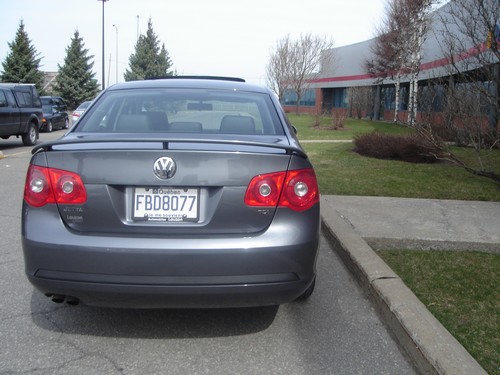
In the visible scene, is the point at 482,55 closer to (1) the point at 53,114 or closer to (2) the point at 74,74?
(1) the point at 53,114

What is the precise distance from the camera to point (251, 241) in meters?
2.79

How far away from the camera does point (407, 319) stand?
3.13 m

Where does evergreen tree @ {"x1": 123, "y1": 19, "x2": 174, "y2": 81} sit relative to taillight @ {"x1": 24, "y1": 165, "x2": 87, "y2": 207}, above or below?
above

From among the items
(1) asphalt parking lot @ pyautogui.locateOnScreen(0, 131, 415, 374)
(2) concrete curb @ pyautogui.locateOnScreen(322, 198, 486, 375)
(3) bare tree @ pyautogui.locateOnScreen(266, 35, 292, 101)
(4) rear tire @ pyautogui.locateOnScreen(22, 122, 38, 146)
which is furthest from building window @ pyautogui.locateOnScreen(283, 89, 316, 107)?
(1) asphalt parking lot @ pyautogui.locateOnScreen(0, 131, 415, 374)

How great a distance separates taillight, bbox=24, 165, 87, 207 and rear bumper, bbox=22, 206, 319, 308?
3.8 inches

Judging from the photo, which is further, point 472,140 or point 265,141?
point 472,140

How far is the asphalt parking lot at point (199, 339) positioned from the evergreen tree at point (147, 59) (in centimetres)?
6360

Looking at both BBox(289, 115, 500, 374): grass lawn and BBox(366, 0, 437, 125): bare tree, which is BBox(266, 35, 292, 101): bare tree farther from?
BBox(289, 115, 500, 374): grass lawn

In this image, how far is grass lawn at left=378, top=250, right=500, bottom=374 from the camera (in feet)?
9.92

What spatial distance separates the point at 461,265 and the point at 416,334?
67.2 inches

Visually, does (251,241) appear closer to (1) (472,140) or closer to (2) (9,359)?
(2) (9,359)

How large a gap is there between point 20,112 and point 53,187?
14.4 metres

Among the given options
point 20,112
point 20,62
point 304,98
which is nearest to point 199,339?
point 20,112

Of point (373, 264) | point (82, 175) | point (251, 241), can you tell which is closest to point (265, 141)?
point (251, 241)
